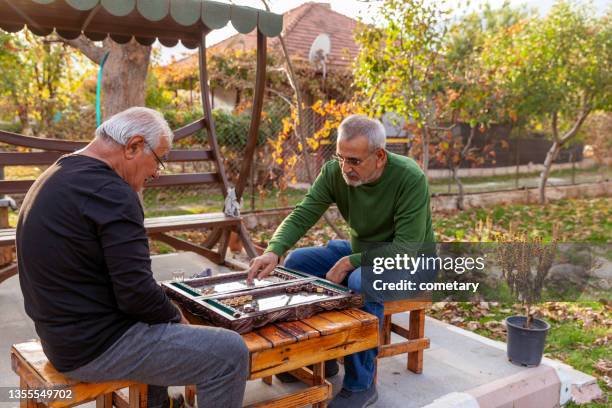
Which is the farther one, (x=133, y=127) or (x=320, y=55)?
(x=320, y=55)

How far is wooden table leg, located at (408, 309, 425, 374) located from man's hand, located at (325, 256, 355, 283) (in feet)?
1.89

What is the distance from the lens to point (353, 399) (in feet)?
9.56

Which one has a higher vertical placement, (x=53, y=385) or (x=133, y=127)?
(x=133, y=127)

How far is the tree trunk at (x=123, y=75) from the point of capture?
662cm

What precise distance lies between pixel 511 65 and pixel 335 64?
16.9 feet

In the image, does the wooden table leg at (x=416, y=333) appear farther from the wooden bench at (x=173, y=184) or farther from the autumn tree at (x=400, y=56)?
the autumn tree at (x=400, y=56)

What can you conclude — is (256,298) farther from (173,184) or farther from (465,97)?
(465,97)

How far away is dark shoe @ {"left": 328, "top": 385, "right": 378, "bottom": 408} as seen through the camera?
9.52 ft

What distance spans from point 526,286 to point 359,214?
1306mm

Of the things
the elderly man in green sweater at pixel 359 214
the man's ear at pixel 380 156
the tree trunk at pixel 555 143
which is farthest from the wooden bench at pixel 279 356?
the tree trunk at pixel 555 143

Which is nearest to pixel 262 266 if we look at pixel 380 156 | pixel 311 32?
pixel 380 156

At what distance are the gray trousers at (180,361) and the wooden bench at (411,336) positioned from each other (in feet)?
→ 3.97

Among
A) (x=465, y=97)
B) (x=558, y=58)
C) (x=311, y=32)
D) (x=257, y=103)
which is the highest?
(x=311, y=32)

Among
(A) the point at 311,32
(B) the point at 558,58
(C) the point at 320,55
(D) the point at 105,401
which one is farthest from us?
(A) the point at 311,32
